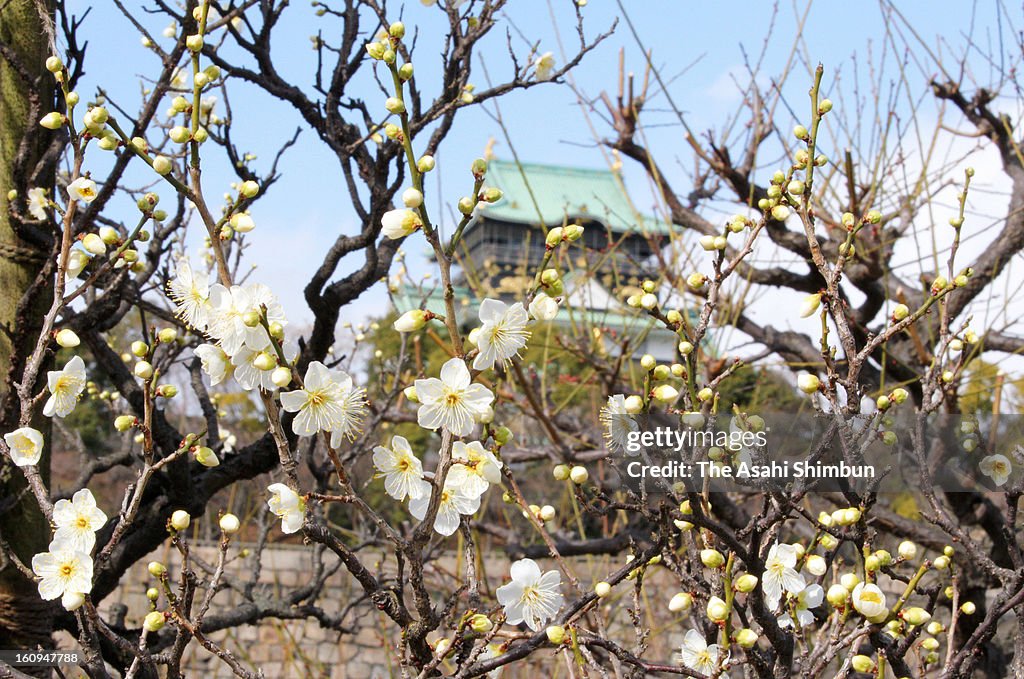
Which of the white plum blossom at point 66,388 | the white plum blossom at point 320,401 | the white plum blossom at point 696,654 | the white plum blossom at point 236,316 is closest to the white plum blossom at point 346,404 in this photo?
the white plum blossom at point 320,401

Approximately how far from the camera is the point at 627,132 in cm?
384

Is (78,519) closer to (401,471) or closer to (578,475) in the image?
(401,471)

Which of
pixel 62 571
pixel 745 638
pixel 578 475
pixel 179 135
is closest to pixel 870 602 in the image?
pixel 745 638

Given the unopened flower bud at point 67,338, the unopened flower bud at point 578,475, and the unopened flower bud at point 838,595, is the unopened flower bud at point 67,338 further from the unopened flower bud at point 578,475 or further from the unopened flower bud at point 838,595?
the unopened flower bud at point 838,595

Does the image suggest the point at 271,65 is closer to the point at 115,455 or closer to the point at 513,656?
the point at 115,455

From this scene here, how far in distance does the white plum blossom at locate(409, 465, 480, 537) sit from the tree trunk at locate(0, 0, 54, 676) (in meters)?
1.20

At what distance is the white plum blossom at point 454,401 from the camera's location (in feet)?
3.65

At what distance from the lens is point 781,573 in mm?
1427

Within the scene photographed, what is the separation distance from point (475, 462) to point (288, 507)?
247 millimetres

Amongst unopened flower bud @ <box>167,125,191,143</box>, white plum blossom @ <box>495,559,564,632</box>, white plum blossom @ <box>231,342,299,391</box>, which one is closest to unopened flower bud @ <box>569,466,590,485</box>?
white plum blossom @ <box>495,559,564,632</box>

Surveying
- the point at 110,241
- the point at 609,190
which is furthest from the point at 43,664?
the point at 609,190

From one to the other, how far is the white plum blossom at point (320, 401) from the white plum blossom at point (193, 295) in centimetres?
16

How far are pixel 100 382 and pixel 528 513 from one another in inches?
495

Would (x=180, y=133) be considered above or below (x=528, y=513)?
above
